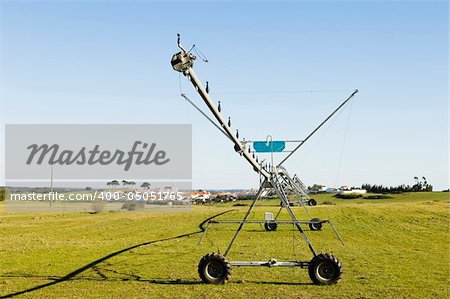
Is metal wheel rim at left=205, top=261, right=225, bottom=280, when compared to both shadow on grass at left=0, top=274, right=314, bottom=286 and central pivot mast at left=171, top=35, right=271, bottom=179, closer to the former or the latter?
shadow on grass at left=0, top=274, right=314, bottom=286

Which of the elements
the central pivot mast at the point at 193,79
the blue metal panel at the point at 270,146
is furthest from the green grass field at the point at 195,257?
the central pivot mast at the point at 193,79

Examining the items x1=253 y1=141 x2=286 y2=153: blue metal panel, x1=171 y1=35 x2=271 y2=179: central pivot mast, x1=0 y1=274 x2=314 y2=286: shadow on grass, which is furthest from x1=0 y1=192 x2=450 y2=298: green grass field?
x1=171 y1=35 x2=271 y2=179: central pivot mast

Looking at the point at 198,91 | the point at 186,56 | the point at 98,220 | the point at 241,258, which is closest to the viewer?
the point at 186,56

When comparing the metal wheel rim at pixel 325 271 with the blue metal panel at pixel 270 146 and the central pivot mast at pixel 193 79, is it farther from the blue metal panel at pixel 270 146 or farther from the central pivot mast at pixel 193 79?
the blue metal panel at pixel 270 146

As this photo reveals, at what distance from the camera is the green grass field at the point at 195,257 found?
1566 centimetres

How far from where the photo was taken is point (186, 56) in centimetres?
1132

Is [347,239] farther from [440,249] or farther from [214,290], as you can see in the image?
[214,290]

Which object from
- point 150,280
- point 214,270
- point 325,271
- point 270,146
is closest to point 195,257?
point 150,280

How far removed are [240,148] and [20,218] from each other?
131ft

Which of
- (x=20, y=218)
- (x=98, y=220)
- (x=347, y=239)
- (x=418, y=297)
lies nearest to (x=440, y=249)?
(x=347, y=239)

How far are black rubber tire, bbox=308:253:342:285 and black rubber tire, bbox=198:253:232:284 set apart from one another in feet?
10.9

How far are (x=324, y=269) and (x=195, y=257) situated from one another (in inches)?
346

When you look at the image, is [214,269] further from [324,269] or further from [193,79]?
[193,79]

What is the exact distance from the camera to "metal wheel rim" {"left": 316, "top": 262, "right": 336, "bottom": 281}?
15930 mm
